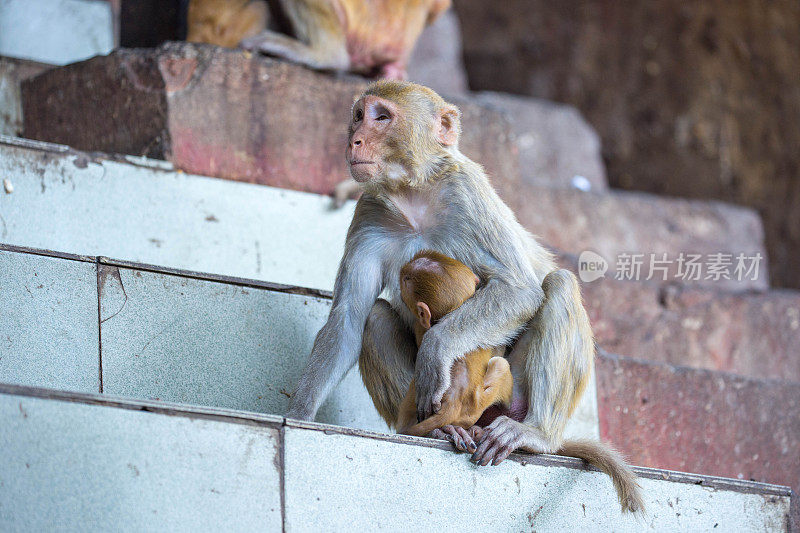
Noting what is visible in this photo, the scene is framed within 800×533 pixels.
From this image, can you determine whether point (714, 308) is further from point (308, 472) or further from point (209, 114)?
point (308, 472)

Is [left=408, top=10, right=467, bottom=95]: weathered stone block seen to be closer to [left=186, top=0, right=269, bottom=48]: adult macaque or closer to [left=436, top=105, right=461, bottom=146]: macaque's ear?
[left=186, top=0, right=269, bottom=48]: adult macaque

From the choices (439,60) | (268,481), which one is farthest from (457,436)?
(439,60)

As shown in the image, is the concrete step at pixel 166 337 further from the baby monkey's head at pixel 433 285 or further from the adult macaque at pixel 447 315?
the baby monkey's head at pixel 433 285

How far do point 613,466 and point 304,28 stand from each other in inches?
146

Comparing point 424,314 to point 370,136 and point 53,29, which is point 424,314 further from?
point 53,29

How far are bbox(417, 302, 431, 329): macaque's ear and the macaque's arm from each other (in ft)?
1.42

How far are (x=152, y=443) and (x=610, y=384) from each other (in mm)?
2884

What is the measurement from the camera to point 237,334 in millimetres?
4555

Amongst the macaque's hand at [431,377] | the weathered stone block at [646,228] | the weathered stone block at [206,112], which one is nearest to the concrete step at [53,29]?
the weathered stone block at [206,112]

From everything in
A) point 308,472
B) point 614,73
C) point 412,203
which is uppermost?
point 614,73

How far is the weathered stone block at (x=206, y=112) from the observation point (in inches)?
237

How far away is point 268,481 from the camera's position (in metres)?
3.50

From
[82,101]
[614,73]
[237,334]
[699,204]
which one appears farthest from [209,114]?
[614,73]

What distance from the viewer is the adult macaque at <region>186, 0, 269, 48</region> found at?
6.77m
